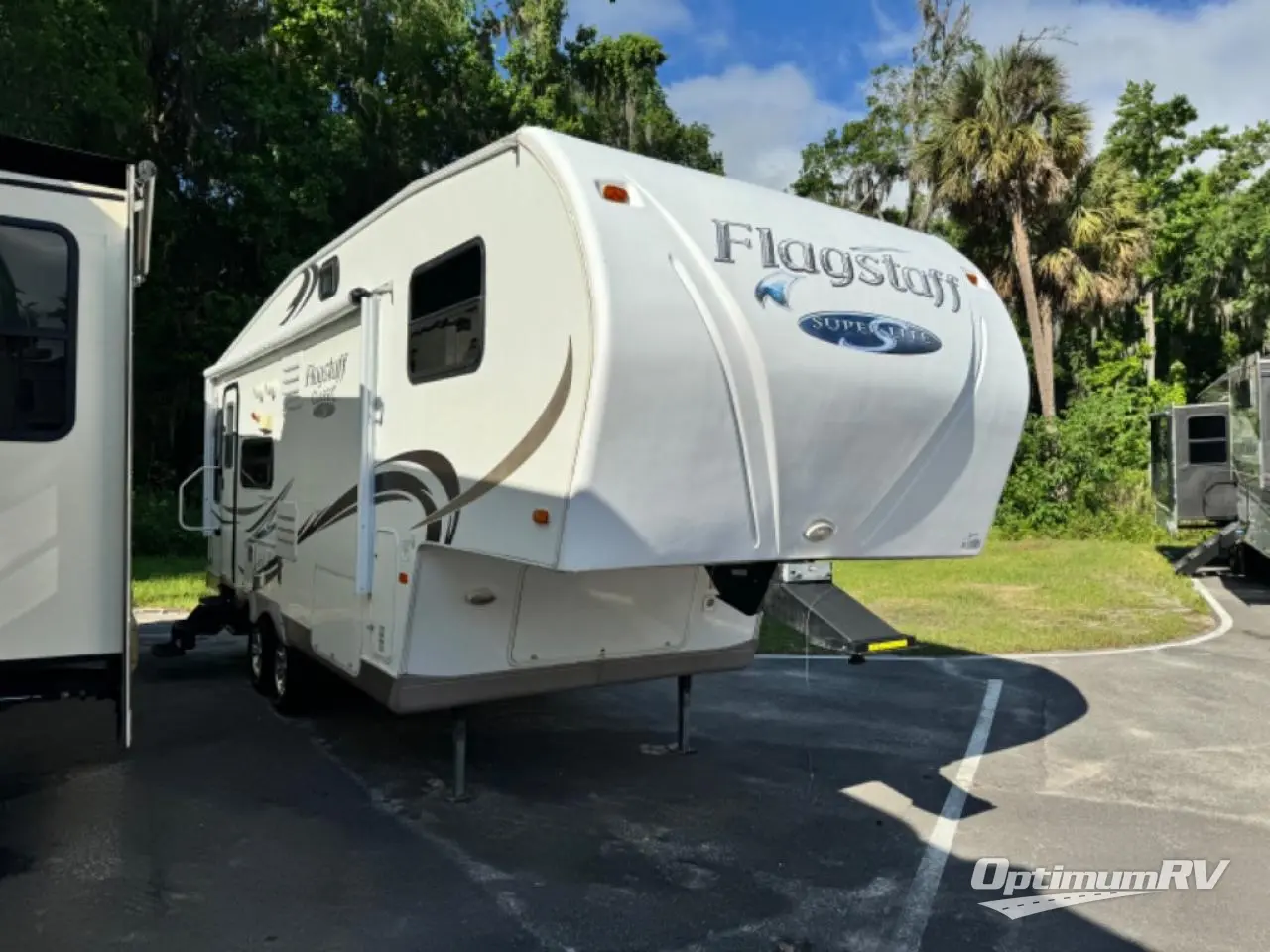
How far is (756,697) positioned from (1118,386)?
71.0 ft

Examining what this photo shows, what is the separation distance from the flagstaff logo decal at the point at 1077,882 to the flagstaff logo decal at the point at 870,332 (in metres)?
2.37

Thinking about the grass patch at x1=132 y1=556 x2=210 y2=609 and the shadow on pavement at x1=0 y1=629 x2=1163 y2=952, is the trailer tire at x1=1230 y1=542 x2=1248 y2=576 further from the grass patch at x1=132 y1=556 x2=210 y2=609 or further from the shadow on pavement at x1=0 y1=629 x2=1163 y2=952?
the grass patch at x1=132 y1=556 x2=210 y2=609

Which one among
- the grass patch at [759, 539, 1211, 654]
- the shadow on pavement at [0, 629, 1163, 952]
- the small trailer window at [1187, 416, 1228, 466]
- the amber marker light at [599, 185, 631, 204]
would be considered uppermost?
the amber marker light at [599, 185, 631, 204]

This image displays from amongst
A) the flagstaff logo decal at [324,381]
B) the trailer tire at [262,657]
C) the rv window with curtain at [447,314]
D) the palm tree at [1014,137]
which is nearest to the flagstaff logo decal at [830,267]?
the rv window with curtain at [447,314]

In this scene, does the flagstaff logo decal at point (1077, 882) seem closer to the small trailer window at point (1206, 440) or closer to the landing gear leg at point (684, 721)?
the landing gear leg at point (684, 721)

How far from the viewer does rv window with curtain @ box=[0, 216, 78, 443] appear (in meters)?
4.00

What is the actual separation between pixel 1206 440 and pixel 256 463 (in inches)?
567

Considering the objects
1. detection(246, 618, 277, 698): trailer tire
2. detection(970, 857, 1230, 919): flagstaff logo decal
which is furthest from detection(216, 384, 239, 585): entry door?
detection(970, 857, 1230, 919): flagstaff logo decal

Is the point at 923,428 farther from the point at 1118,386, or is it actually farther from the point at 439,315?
the point at 1118,386

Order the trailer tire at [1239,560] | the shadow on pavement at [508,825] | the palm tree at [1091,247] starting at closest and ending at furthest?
1. the shadow on pavement at [508,825]
2. the trailer tire at [1239,560]
3. the palm tree at [1091,247]

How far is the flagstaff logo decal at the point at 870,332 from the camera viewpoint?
4.36 m

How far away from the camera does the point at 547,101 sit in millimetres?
23250

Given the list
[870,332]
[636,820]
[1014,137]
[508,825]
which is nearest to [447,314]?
[870,332]

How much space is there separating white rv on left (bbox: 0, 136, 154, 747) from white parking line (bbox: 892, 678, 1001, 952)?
3.27 m
